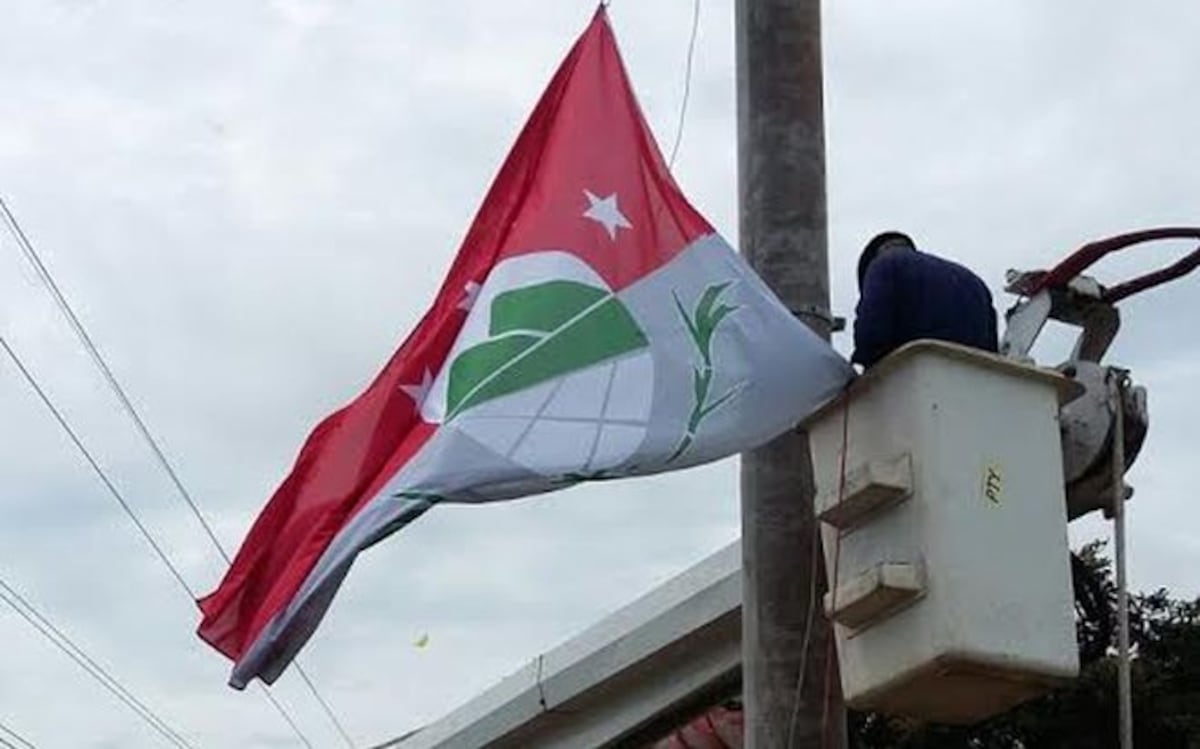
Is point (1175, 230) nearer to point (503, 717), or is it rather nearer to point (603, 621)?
point (603, 621)

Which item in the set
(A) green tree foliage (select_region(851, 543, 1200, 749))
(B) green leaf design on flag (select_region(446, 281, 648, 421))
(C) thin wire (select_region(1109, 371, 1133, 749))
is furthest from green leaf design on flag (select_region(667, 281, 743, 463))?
(A) green tree foliage (select_region(851, 543, 1200, 749))

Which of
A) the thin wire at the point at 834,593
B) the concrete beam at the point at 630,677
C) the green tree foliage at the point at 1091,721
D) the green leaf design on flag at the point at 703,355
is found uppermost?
the green leaf design on flag at the point at 703,355

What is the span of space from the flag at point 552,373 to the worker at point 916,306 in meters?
0.13

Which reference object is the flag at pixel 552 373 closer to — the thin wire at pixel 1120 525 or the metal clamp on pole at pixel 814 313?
the metal clamp on pole at pixel 814 313

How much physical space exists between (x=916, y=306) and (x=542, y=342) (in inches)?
38.0

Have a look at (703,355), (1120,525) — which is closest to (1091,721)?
(1120,525)

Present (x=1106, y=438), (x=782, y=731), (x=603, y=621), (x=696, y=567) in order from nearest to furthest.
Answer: (x=782, y=731) < (x=1106, y=438) < (x=696, y=567) < (x=603, y=621)

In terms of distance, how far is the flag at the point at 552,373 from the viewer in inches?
189

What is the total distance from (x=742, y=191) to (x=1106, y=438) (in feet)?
3.82

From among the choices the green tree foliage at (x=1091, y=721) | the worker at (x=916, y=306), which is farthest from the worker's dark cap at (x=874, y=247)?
the green tree foliage at (x=1091, y=721)

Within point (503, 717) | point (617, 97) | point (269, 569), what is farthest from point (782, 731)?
point (503, 717)

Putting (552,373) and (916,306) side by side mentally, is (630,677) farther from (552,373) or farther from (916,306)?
(916,306)

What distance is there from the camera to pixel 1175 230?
5.36 m

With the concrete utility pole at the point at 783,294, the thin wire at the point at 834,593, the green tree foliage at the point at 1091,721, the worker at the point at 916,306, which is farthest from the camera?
the green tree foliage at the point at 1091,721
